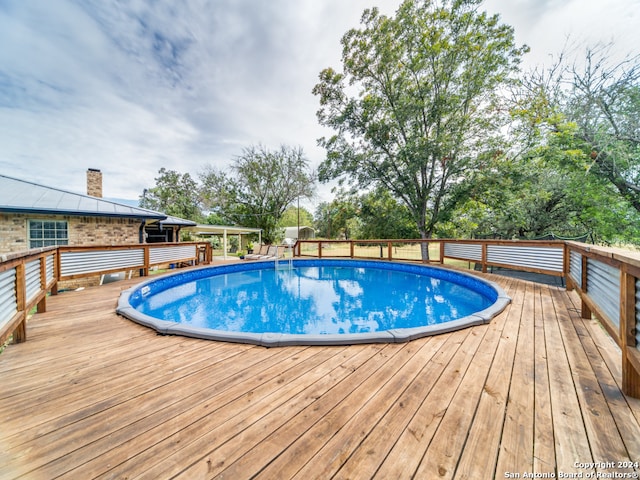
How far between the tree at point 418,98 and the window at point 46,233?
9.10m

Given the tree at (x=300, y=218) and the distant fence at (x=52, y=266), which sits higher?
the tree at (x=300, y=218)

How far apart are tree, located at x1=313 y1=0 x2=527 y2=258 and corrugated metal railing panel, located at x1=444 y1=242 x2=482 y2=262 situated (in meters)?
0.89

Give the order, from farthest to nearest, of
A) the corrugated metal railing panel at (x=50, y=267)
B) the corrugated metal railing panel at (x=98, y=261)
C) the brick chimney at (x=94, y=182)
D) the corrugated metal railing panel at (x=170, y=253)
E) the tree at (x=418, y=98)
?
the brick chimney at (x=94, y=182) → the tree at (x=418, y=98) → the corrugated metal railing panel at (x=170, y=253) → the corrugated metal railing panel at (x=98, y=261) → the corrugated metal railing panel at (x=50, y=267)

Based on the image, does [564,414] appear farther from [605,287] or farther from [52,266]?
[52,266]

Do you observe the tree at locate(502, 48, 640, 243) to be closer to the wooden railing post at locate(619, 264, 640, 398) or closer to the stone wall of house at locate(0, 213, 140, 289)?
the wooden railing post at locate(619, 264, 640, 398)

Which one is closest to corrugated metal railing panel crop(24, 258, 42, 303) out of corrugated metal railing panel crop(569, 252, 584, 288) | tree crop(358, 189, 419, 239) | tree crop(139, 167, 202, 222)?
corrugated metal railing panel crop(569, 252, 584, 288)

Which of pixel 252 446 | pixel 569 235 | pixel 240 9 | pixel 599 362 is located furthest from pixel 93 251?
pixel 569 235

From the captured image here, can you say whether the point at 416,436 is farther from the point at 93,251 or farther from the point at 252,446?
the point at 93,251

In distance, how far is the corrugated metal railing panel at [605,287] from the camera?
1.66 meters

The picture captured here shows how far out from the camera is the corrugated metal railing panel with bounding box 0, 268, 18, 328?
1.76m

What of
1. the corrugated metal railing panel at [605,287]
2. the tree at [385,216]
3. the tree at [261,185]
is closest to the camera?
the corrugated metal railing panel at [605,287]

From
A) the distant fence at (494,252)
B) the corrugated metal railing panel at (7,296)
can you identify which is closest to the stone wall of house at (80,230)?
the corrugated metal railing panel at (7,296)

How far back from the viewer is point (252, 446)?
1104mm

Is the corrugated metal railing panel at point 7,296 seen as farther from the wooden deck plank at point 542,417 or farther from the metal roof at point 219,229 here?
the metal roof at point 219,229
